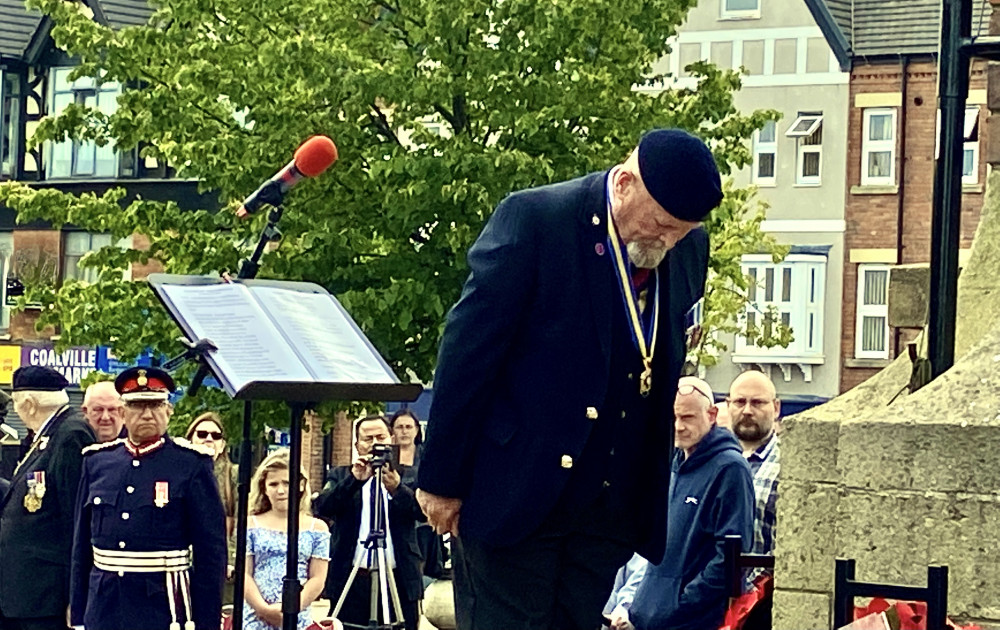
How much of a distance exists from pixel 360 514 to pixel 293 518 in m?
5.26

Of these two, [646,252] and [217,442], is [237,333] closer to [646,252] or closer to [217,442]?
[646,252]

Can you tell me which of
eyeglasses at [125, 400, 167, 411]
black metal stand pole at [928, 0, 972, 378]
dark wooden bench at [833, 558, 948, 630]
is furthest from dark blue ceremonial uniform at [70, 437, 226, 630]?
dark wooden bench at [833, 558, 948, 630]

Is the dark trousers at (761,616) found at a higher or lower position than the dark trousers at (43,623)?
higher

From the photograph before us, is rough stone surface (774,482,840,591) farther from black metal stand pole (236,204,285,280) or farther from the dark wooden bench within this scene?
black metal stand pole (236,204,285,280)

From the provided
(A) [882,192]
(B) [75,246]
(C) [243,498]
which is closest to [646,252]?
(C) [243,498]

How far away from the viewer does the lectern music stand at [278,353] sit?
7.94 metres

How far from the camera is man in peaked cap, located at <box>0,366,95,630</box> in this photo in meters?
11.9

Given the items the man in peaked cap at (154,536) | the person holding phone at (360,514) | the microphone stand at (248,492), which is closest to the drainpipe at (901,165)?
the person holding phone at (360,514)

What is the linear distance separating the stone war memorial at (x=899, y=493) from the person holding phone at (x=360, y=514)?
23.2 feet

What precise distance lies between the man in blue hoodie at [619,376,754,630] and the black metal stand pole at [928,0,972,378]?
76.6 inches

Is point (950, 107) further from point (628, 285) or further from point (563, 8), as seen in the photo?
point (563, 8)

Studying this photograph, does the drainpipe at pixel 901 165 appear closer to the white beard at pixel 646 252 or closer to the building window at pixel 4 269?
the building window at pixel 4 269

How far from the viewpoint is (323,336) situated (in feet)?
28.1

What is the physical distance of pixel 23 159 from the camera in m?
47.2
